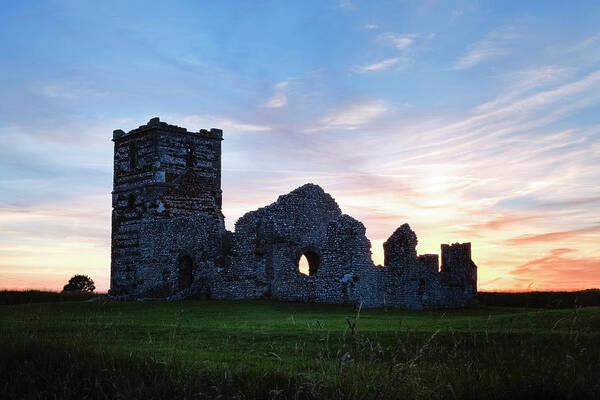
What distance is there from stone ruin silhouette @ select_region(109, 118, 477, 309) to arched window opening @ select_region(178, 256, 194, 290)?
6cm

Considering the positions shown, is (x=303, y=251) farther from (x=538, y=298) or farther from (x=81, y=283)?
(x=81, y=283)

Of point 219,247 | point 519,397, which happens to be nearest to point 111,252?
point 219,247

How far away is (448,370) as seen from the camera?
26.3 ft

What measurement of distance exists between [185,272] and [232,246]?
409cm

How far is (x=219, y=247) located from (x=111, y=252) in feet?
36.6

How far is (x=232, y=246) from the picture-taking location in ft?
113

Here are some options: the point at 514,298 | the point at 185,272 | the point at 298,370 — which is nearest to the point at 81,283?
the point at 185,272

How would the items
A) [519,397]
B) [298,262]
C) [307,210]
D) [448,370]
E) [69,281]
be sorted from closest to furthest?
[519,397] < [448,370] < [298,262] < [307,210] < [69,281]

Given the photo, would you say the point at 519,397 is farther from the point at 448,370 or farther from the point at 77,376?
the point at 77,376

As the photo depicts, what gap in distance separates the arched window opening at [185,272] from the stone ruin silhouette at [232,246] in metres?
0.06

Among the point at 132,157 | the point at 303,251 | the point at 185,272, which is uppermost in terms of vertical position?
the point at 132,157

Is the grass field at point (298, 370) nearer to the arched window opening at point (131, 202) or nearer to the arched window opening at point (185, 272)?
the arched window opening at point (185, 272)

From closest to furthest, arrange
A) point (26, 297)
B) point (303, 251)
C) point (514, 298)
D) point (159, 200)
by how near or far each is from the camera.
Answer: point (303, 251) < point (26, 297) < point (514, 298) < point (159, 200)

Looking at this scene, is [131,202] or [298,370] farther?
[131,202]
